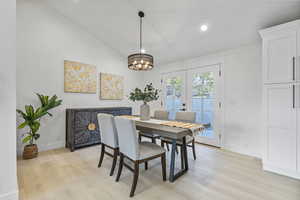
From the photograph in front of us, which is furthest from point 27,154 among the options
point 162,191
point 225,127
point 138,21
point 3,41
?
point 225,127

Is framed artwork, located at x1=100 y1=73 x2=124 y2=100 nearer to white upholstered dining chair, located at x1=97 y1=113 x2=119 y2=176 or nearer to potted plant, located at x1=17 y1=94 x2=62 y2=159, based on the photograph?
potted plant, located at x1=17 y1=94 x2=62 y2=159

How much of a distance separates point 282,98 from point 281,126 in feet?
1.41

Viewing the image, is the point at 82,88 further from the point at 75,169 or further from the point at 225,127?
the point at 225,127

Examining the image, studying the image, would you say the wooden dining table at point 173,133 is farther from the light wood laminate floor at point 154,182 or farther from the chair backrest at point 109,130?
the chair backrest at point 109,130

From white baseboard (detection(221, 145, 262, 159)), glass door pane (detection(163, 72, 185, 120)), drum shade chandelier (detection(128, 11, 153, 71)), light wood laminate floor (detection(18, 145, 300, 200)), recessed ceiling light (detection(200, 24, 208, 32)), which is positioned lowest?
light wood laminate floor (detection(18, 145, 300, 200))

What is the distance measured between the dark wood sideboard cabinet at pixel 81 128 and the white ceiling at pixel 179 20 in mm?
2073

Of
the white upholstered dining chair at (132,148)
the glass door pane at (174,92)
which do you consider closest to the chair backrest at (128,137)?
the white upholstered dining chair at (132,148)

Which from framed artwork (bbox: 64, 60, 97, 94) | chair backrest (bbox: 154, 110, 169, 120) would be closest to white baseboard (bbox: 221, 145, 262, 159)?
chair backrest (bbox: 154, 110, 169, 120)

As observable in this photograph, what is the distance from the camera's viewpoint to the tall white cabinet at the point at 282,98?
205 centimetres

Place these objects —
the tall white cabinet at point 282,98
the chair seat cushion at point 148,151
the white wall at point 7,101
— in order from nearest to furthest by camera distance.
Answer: the white wall at point 7,101 → the chair seat cushion at point 148,151 → the tall white cabinet at point 282,98

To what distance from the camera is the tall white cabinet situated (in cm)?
205

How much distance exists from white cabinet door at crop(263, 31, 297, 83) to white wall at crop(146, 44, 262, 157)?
1.84 feet

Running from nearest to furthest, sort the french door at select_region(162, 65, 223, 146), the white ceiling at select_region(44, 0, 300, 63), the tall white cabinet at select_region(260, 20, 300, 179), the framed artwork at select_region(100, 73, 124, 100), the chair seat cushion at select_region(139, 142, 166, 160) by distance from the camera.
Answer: the chair seat cushion at select_region(139, 142, 166, 160) → the tall white cabinet at select_region(260, 20, 300, 179) → the white ceiling at select_region(44, 0, 300, 63) → the french door at select_region(162, 65, 223, 146) → the framed artwork at select_region(100, 73, 124, 100)

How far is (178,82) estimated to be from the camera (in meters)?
4.14
